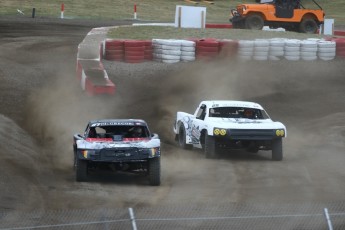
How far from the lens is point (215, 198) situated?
14852mm

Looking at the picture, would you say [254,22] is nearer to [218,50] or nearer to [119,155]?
[218,50]

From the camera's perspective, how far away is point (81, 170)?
16.0 meters

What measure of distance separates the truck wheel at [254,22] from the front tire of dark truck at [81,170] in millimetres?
26481

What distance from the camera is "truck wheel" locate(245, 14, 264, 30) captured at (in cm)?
4175

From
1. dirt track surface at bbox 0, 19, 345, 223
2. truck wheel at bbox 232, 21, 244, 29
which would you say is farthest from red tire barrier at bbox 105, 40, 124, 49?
truck wheel at bbox 232, 21, 244, 29

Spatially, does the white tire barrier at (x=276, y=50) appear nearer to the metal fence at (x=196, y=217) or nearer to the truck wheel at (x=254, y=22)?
the truck wheel at (x=254, y=22)

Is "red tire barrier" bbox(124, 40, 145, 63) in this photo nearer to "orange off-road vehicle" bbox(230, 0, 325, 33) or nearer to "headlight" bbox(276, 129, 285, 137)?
"orange off-road vehicle" bbox(230, 0, 325, 33)

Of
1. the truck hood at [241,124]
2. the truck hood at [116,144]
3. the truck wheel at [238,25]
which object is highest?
the truck wheel at [238,25]

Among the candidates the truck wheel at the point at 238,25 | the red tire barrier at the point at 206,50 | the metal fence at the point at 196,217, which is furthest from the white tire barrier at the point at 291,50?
the metal fence at the point at 196,217

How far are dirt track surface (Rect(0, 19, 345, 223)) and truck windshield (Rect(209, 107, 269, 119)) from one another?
34.0 inches

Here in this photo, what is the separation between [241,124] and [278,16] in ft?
76.9

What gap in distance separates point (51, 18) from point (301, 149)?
27.9 m

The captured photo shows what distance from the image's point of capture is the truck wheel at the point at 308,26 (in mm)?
42500

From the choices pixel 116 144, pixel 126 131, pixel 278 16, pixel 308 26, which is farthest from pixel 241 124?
pixel 308 26
